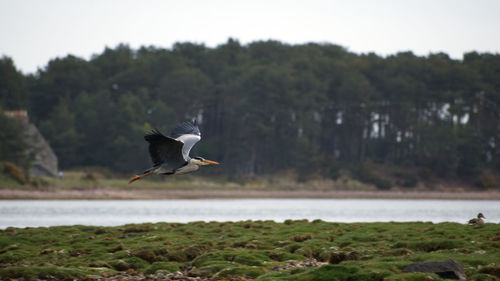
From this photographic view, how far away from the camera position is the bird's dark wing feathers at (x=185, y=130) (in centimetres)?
2005

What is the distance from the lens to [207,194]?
7256 centimetres

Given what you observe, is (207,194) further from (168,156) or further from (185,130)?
(168,156)

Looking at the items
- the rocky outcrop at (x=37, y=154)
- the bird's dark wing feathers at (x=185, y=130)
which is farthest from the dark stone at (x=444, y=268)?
the rocky outcrop at (x=37, y=154)

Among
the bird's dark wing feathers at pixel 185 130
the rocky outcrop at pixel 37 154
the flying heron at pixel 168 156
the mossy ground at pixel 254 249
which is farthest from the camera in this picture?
the rocky outcrop at pixel 37 154

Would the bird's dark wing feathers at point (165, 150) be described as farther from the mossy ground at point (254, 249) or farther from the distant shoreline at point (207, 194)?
the distant shoreline at point (207, 194)

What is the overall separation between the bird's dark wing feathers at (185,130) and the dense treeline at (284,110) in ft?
202

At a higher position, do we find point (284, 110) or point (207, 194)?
point (284, 110)

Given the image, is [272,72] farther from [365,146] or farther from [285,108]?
[365,146]

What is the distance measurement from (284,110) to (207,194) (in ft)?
60.8

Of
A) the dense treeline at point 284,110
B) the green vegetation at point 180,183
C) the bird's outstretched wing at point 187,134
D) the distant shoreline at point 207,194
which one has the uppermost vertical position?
the dense treeline at point 284,110

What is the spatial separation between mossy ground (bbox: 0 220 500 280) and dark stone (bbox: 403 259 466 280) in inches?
11.1

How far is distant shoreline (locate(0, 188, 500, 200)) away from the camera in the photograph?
2409 inches

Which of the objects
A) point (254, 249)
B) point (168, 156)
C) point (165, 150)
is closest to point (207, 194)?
point (254, 249)

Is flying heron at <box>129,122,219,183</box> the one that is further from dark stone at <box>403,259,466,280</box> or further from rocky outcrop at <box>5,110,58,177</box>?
rocky outcrop at <box>5,110,58,177</box>
